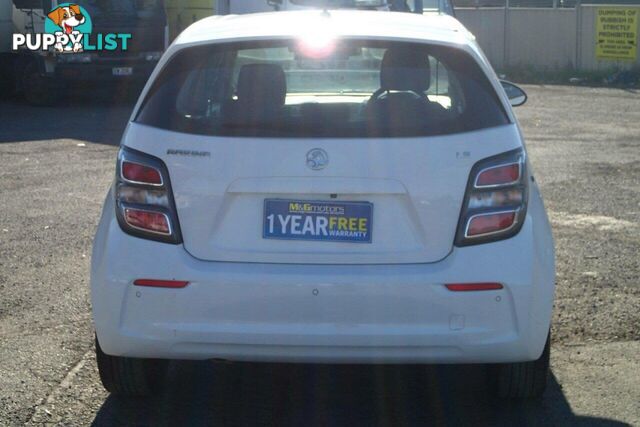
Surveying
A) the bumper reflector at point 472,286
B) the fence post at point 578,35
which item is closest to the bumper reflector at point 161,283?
the bumper reflector at point 472,286

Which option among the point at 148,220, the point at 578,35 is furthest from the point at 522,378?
the point at 578,35

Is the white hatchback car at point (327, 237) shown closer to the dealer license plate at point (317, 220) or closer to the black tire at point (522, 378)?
the dealer license plate at point (317, 220)

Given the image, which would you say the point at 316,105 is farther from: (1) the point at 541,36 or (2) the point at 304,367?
(1) the point at 541,36

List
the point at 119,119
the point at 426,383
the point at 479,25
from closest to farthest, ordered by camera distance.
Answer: the point at 426,383 < the point at 119,119 < the point at 479,25

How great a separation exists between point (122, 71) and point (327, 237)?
50.6 ft

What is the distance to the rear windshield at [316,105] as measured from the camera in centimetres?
449

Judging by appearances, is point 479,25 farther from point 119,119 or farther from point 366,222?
point 366,222

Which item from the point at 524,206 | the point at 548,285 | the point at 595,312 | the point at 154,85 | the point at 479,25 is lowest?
the point at 479,25

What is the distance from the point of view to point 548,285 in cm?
458

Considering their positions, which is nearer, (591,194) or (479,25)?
(591,194)

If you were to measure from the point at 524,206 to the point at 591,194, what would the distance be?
20.1ft

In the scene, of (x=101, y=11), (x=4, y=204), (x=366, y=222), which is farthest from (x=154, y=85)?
(x=101, y=11)

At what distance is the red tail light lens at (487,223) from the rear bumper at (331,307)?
0.21ft

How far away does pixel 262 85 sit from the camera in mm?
4902
